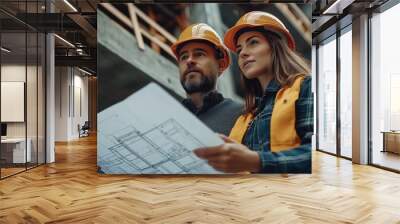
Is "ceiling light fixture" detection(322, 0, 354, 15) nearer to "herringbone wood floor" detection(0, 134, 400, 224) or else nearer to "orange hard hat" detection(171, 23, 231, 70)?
"orange hard hat" detection(171, 23, 231, 70)

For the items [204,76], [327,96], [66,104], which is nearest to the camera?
[204,76]

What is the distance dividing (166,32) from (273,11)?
1.84 meters

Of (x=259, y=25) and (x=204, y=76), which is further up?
(x=259, y=25)

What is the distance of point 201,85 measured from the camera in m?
6.39

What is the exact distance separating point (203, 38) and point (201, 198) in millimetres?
2809

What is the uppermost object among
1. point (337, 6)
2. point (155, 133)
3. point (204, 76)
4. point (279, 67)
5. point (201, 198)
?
point (337, 6)

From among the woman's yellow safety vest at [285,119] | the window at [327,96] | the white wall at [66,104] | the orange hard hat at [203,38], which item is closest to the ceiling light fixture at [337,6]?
the woman's yellow safety vest at [285,119]

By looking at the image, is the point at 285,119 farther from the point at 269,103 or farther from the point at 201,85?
Result: the point at 201,85

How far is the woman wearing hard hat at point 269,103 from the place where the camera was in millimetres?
6227

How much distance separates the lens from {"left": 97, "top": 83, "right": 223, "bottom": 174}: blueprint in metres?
6.39

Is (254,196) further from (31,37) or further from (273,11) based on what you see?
(31,37)

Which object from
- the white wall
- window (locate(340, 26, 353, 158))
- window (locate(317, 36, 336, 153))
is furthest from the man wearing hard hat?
the white wall

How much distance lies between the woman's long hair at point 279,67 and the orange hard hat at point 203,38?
1.55 ft

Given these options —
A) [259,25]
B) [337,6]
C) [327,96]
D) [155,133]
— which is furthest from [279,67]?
[327,96]
